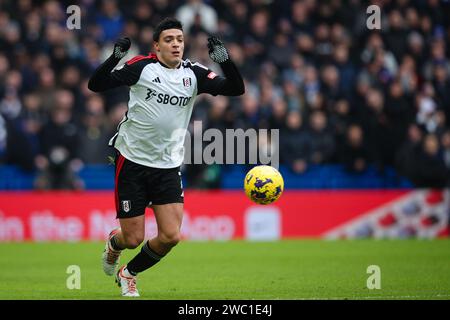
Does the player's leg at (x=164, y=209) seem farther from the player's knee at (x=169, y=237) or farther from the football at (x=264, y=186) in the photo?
the football at (x=264, y=186)

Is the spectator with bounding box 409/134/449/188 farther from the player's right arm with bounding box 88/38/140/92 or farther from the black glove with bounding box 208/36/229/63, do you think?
the player's right arm with bounding box 88/38/140/92

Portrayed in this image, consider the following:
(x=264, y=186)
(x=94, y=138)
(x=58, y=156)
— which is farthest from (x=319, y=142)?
(x=264, y=186)

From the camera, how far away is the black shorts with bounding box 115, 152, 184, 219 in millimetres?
10102

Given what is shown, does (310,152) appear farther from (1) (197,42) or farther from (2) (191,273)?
(2) (191,273)

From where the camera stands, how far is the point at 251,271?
518 inches

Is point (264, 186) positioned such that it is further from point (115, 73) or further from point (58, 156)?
point (58, 156)

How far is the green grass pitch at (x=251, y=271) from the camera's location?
10.4 meters

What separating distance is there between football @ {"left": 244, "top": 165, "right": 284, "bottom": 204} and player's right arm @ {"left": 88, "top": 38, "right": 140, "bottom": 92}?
179 centimetres

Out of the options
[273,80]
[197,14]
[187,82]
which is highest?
[197,14]

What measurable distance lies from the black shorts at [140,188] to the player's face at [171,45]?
1157 millimetres

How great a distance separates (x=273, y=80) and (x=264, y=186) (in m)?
10.7

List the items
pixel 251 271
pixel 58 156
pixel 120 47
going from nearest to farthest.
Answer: pixel 120 47, pixel 251 271, pixel 58 156

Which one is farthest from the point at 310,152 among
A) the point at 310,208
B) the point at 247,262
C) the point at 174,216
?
the point at 174,216

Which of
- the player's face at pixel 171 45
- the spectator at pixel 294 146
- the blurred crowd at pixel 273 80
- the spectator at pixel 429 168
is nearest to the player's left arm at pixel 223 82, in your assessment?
the player's face at pixel 171 45
